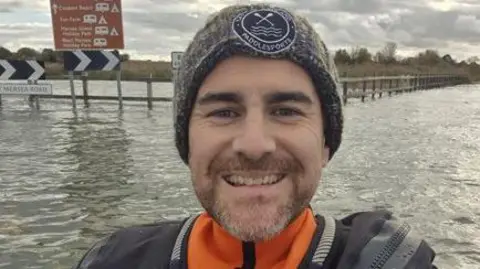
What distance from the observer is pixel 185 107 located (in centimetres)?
190

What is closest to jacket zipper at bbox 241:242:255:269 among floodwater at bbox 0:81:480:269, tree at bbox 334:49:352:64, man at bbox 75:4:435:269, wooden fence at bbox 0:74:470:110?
man at bbox 75:4:435:269

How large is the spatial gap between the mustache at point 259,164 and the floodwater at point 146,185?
3.20 metres

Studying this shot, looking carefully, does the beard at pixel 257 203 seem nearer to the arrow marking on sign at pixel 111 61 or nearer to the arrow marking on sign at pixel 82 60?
the arrow marking on sign at pixel 111 61

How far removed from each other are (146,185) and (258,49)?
18.4 feet

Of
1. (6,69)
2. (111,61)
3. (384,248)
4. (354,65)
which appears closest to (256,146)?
(384,248)

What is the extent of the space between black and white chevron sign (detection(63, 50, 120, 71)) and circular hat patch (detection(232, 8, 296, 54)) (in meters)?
14.8

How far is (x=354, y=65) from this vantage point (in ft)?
184

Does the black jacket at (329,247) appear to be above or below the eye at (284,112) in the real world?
below

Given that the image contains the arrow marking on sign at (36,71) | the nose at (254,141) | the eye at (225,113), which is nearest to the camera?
the nose at (254,141)

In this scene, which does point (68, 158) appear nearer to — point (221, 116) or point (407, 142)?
point (407, 142)

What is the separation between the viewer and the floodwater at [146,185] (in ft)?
16.9

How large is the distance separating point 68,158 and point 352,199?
4671 millimetres

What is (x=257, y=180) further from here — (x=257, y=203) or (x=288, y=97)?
(x=288, y=97)

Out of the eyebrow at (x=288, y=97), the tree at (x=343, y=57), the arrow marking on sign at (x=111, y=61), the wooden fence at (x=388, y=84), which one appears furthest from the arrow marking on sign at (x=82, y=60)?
the tree at (x=343, y=57)
